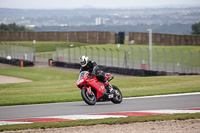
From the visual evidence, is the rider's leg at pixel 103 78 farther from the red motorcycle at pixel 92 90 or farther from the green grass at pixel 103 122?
the green grass at pixel 103 122

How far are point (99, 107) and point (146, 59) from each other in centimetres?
2735

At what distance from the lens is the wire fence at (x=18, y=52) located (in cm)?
5362

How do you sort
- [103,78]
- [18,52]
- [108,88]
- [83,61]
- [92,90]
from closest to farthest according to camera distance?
[83,61] < [92,90] < [103,78] < [108,88] < [18,52]

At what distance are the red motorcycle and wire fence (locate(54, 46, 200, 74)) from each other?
75.0ft

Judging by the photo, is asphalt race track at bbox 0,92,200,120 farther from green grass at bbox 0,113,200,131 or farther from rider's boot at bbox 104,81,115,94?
green grass at bbox 0,113,200,131

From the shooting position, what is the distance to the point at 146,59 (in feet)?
134

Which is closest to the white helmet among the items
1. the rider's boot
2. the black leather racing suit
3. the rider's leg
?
the black leather racing suit

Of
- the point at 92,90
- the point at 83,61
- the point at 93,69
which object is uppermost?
the point at 83,61

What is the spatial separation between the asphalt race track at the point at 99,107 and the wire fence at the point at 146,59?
2093cm

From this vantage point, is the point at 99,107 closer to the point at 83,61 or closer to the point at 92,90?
the point at 92,90

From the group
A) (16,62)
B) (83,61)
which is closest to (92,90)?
(83,61)

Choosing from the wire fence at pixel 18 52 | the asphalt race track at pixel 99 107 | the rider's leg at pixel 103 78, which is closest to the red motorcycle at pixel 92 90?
the rider's leg at pixel 103 78

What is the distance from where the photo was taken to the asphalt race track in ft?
43.0

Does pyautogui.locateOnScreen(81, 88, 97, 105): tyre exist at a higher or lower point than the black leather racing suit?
lower
